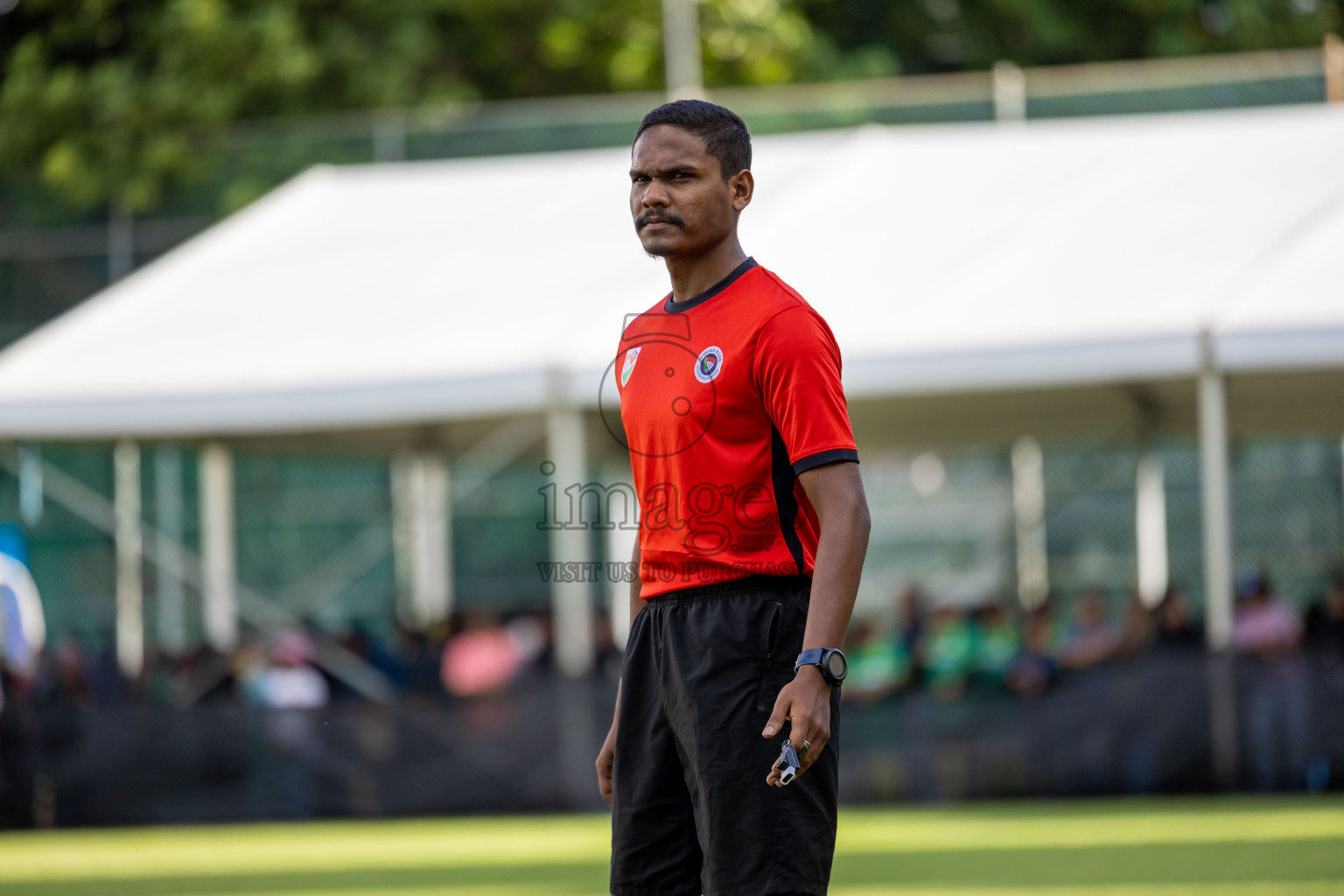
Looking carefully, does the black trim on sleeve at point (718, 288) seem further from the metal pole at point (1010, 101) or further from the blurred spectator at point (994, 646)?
the metal pole at point (1010, 101)

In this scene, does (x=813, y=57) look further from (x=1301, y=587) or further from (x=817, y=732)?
(x=817, y=732)

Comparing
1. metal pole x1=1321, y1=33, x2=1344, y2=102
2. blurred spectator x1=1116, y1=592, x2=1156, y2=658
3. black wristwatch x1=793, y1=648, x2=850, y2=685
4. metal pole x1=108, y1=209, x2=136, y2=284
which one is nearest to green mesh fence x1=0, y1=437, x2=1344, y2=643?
metal pole x1=108, y1=209, x2=136, y2=284

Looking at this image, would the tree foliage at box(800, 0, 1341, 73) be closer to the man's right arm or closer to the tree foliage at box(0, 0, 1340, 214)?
the tree foliage at box(0, 0, 1340, 214)

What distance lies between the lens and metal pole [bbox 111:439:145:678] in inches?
717

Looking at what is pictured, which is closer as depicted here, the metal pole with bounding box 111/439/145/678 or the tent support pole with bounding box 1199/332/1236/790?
the tent support pole with bounding box 1199/332/1236/790

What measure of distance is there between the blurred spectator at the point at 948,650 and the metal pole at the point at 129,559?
27.2ft

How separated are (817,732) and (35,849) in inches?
331

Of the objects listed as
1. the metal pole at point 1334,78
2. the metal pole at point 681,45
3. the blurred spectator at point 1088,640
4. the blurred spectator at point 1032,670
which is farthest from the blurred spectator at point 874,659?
the metal pole at point 681,45

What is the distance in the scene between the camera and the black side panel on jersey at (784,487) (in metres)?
3.27

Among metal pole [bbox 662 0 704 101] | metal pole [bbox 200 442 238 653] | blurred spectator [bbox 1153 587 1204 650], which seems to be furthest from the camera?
metal pole [bbox 662 0 704 101]

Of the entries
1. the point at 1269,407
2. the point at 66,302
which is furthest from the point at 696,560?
the point at 66,302

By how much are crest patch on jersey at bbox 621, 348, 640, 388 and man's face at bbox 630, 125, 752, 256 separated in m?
0.24

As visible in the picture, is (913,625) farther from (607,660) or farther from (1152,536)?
(1152,536)

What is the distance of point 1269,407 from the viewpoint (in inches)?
538
